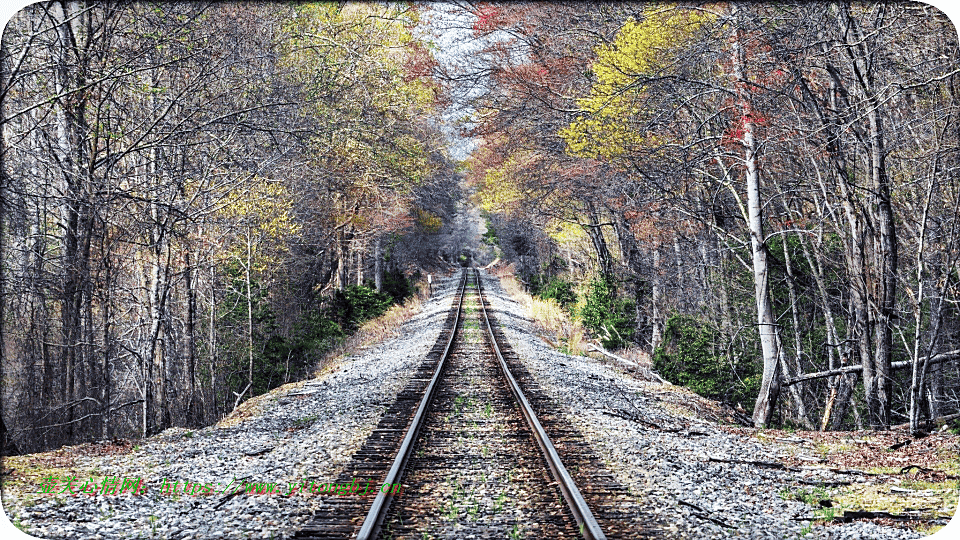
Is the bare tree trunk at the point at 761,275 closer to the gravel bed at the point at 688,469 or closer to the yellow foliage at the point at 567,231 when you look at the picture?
the gravel bed at the point at 688,469

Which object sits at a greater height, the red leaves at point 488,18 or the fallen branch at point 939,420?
the red leaves at point 488,18

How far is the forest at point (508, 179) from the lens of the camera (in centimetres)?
896

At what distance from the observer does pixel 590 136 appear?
52.5 feet

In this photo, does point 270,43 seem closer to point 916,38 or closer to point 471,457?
point 471,457

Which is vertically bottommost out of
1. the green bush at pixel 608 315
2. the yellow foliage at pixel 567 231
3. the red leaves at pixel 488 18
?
the green bush at pixel 608 315

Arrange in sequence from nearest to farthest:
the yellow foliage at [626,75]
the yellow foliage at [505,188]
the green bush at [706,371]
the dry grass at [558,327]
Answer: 1. the yellow foliage at [626,75]
2. the green bush at [706,371]
3. the dry grass at [558,327]
4. the yellow foliage at [505,188]

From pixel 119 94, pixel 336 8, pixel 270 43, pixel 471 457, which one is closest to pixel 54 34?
pixel 119 94

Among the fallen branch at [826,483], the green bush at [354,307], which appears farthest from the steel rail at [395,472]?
the green bush at [354,307]

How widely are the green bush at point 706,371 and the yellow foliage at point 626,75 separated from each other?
4463mm

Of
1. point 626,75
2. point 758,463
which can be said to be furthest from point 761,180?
point 758,463

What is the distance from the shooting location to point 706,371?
15.0 m

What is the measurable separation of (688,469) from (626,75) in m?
6.05

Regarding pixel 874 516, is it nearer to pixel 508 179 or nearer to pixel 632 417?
pixel 632 417

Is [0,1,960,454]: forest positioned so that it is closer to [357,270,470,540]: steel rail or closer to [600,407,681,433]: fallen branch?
[600,407,681,433]: fallen branch
